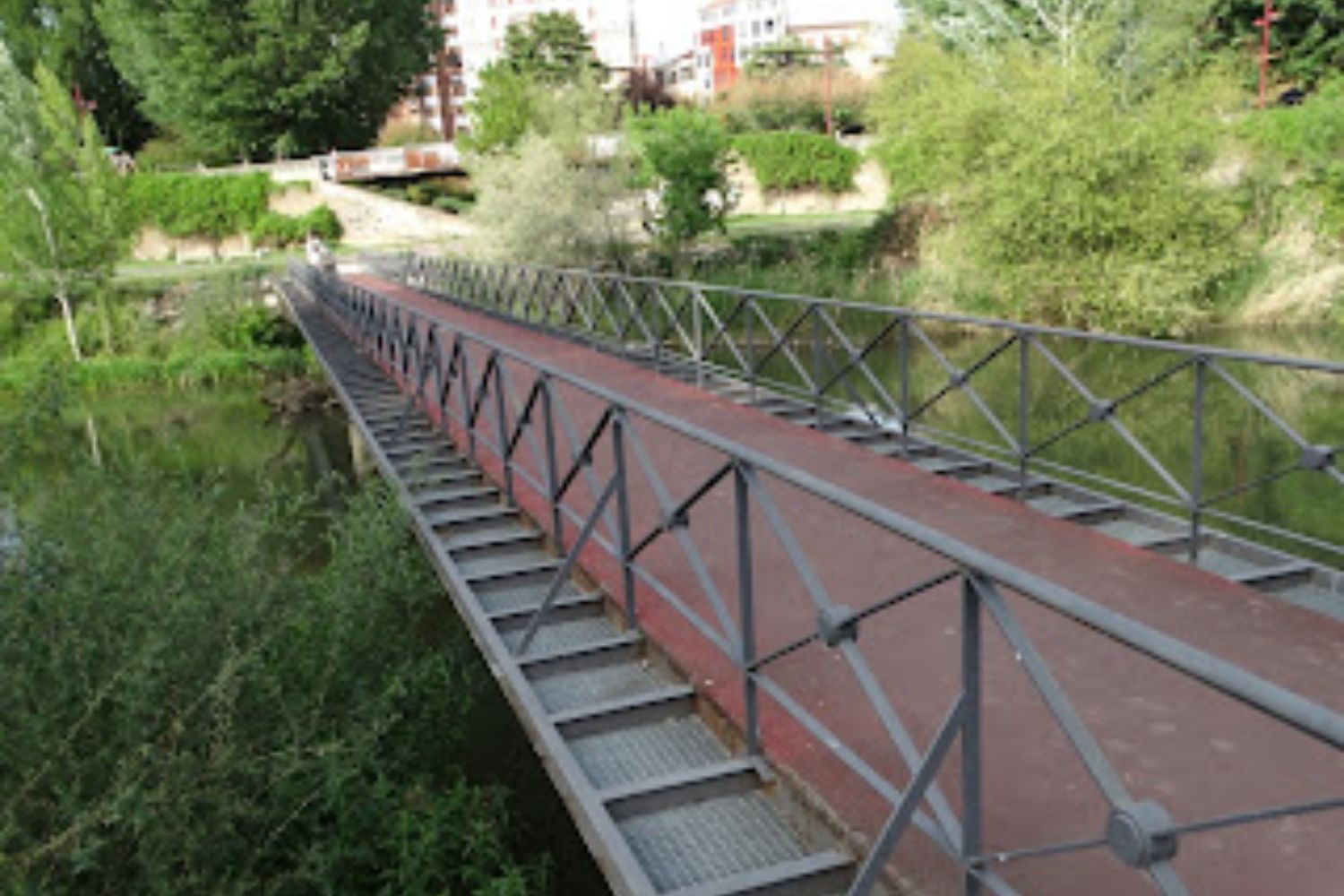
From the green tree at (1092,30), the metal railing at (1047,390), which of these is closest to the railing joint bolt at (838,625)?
the metal railing at (1047,390)

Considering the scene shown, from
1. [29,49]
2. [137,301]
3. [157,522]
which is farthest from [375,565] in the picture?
[29,49]

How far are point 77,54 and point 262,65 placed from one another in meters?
13.0

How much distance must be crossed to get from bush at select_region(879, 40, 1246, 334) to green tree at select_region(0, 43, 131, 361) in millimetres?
18827

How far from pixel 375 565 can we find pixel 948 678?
11.2 feet

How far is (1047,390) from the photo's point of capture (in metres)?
15.0

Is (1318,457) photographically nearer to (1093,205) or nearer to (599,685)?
(599,685)

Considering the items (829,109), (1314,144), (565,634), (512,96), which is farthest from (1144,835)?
(829,109)

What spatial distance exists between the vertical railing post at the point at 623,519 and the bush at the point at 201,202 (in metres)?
36.8

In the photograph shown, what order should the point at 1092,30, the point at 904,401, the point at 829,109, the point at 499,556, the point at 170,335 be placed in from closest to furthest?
1. the point at 499,556
2. the point at 904,401
3. the point at 1092,30
4. the point at 170,335
5. the point at 829,109

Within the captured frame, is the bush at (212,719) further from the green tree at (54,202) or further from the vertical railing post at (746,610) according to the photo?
the green tree at (54,202)

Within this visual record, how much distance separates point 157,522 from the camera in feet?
19.7

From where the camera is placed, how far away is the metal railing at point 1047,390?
210 inches

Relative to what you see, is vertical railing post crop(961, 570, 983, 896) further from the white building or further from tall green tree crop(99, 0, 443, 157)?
the white building

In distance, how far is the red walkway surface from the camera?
2754 millimetres
